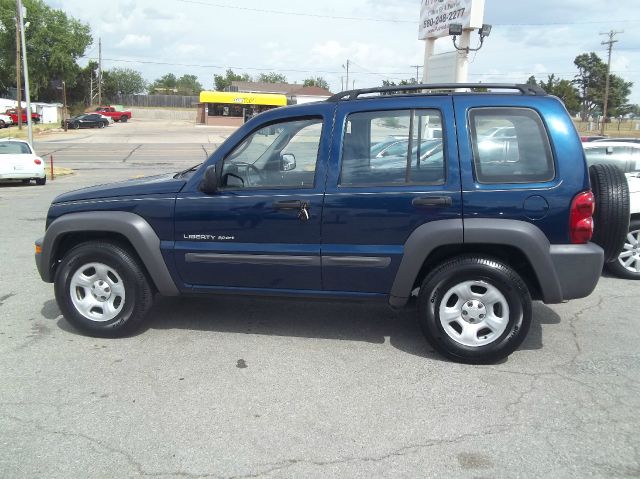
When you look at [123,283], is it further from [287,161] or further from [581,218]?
[581,218]

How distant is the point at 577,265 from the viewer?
4.04 metres

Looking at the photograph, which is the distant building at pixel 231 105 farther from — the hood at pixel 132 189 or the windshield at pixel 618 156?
the hood at pixel 132 189

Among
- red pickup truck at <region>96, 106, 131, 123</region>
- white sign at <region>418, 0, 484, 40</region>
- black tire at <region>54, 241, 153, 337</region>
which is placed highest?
white sign at <region>418, 0, 484, 40</region>

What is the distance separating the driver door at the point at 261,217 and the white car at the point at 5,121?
187 ft

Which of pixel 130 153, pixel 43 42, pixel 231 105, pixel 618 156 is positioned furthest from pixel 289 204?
pixel 43 42

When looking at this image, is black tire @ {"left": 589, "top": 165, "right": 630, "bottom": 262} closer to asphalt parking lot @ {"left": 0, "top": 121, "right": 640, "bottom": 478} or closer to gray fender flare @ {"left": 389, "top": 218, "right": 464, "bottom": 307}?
asphalt parking lot @ {"left": 0, "top": 121, "right": 640, "bottom": 478}

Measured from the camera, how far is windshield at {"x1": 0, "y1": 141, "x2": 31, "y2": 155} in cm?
1672

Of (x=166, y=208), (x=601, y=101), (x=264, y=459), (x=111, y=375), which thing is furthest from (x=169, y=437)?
(x=601, y=101)

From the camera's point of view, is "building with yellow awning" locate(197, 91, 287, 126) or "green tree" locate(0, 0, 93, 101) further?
"green tree" locate(0, 0, 93, 101)

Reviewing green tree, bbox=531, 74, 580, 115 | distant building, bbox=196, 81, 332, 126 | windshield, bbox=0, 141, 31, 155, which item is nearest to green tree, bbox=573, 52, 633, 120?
green tree, bbox=531, 74, 580, 115

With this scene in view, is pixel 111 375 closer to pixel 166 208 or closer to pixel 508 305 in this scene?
pixel 166 208

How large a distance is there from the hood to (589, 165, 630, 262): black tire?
3.21 metres

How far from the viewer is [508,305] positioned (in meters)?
4.12

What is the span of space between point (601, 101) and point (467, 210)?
80.7 metres
